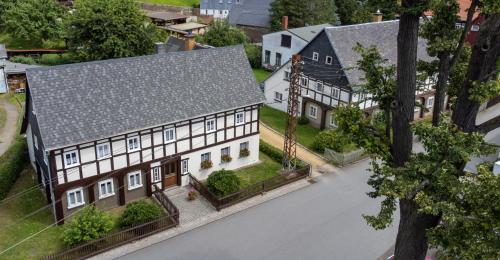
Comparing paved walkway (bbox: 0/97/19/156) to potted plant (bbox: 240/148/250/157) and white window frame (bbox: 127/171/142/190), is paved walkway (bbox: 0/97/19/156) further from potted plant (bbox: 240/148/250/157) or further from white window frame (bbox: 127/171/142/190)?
potted plant (bbox: 240/148/250/157)

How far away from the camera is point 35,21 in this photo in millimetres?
61062

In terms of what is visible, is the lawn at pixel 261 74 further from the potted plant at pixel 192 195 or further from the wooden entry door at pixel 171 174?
the potted plant at pixel 192 195

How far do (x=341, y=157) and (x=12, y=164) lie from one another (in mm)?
22100

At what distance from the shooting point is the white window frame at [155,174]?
92.0 feet

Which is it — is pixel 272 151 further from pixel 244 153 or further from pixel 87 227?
pixel 87 227

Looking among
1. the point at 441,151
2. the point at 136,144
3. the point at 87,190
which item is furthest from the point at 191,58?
the point at 441,151

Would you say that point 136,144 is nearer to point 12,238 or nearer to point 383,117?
point 12,238

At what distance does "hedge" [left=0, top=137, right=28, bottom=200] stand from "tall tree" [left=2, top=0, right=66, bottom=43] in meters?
32.0

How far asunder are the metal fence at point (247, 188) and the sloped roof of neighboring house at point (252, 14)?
146ft

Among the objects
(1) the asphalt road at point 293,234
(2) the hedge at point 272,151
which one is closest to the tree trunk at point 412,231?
(1) the asphalt road at point 293,234

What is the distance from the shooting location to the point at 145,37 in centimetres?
5134

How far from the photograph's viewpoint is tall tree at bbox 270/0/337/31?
66.0 meters

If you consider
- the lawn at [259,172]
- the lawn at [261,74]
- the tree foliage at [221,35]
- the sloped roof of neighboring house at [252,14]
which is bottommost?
the lawn at [259,172]

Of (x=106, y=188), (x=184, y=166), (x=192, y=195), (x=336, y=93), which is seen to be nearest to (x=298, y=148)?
(x=336, y=93)
